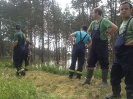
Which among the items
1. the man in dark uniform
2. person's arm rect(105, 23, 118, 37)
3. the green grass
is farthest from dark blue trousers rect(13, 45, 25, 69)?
person's arm rect(105, 23, 118, 37)

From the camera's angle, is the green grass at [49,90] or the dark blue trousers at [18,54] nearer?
the green grass at [49,90]

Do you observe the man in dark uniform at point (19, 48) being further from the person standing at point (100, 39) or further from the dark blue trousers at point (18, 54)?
the person standing at point (100, 39)

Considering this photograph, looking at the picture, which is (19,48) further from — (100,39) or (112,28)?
(112,28)

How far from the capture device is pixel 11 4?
2631cm

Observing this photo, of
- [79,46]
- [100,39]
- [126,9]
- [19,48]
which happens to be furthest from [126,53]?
[19,48]

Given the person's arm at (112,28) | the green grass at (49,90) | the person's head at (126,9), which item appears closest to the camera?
the green grass at (49,90)

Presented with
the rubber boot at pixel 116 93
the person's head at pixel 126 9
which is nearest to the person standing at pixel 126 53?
the person's head at pixel 126 9

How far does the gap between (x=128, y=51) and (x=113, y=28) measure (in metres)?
1.29

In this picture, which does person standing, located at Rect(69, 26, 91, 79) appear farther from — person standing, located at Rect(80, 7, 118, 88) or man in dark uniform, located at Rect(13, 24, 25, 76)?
man in dark uniform, located at Rect(13, 24, 25, 76)

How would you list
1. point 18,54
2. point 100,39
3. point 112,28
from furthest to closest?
1. point 18,54
2. point 100,39
3. point 112,28

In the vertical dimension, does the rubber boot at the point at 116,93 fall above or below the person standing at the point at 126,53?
below

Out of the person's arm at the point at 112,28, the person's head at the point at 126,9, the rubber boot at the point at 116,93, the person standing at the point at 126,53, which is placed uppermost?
the person's head at the point at 126,9

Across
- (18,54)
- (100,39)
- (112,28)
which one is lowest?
(18,54)

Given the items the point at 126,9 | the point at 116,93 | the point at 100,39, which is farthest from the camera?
the point at 100,39
